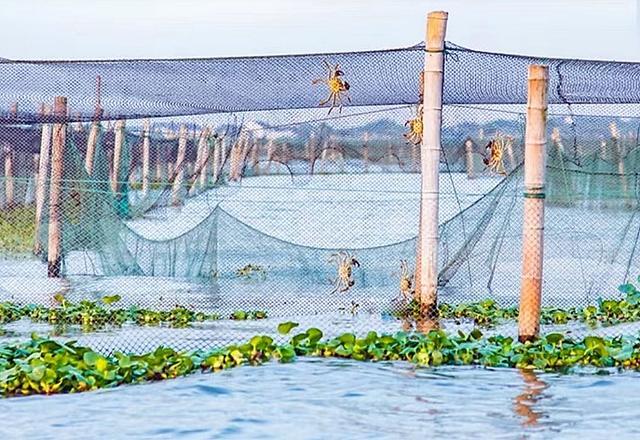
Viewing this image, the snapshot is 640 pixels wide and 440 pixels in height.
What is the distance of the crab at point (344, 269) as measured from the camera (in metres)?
13.9

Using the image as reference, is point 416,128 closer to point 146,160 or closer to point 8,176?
point 146,160

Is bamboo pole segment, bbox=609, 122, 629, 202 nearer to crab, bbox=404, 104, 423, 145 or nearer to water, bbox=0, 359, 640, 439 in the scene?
crab, bbox=404, 104, 423, 145

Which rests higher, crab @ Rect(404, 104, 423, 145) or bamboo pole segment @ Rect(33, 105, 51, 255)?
crab @ Rect(404, 104, 423, 145)

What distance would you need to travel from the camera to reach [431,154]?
12523 mm

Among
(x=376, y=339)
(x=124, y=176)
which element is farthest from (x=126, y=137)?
(x=376, y=339)

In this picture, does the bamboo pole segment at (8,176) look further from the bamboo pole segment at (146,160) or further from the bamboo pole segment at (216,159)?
the bamboo pole segment at (216,159)

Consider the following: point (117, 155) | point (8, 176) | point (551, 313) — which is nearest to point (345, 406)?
point (551, 313)

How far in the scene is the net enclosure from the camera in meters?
12.8

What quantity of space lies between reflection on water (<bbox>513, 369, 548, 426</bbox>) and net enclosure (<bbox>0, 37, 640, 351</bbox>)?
2.60 meters

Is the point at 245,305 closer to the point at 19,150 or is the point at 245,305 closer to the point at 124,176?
the point at 124,176

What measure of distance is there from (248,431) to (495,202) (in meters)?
6.25

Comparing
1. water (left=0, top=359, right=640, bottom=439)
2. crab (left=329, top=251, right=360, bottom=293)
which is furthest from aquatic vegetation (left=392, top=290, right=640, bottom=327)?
water (left=0, top=359, right=640, bottom=439)

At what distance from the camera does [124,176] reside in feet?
48.9

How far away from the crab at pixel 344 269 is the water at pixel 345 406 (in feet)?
11.7
